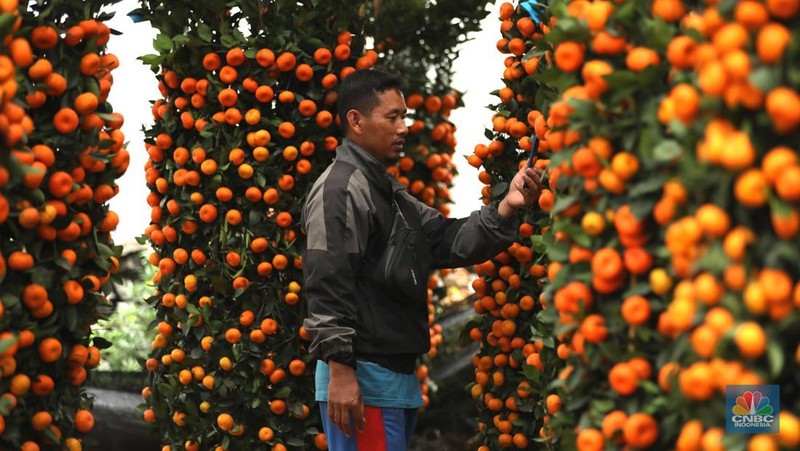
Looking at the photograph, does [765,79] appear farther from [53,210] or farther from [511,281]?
[511,281]

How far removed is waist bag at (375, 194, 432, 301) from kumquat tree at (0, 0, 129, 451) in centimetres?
98

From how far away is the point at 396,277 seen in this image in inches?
148

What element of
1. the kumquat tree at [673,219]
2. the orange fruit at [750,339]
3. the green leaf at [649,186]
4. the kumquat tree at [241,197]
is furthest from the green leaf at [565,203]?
the kumquat tree at [241,197]

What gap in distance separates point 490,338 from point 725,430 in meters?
2.29

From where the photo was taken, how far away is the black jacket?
12.0 ft

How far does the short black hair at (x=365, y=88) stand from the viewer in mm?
4094

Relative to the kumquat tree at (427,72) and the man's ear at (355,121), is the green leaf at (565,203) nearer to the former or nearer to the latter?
the man's ear at (355,121)

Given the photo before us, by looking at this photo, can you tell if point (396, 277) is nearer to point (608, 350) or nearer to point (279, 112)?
point (279, 112)

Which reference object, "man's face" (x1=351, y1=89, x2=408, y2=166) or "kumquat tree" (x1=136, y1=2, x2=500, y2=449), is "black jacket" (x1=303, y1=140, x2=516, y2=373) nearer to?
"man's face" (x1=351, y1=89, x2=408, y2=166)

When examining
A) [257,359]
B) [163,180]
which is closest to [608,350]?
[257,359]

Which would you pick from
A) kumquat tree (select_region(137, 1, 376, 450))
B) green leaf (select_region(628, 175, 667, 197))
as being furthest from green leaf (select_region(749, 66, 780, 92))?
kumquat tree (select_region(137, 1, 376, 450))

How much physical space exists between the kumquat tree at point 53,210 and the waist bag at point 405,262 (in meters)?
0.98

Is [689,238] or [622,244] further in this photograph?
[622,244]

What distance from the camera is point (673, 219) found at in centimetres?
219
